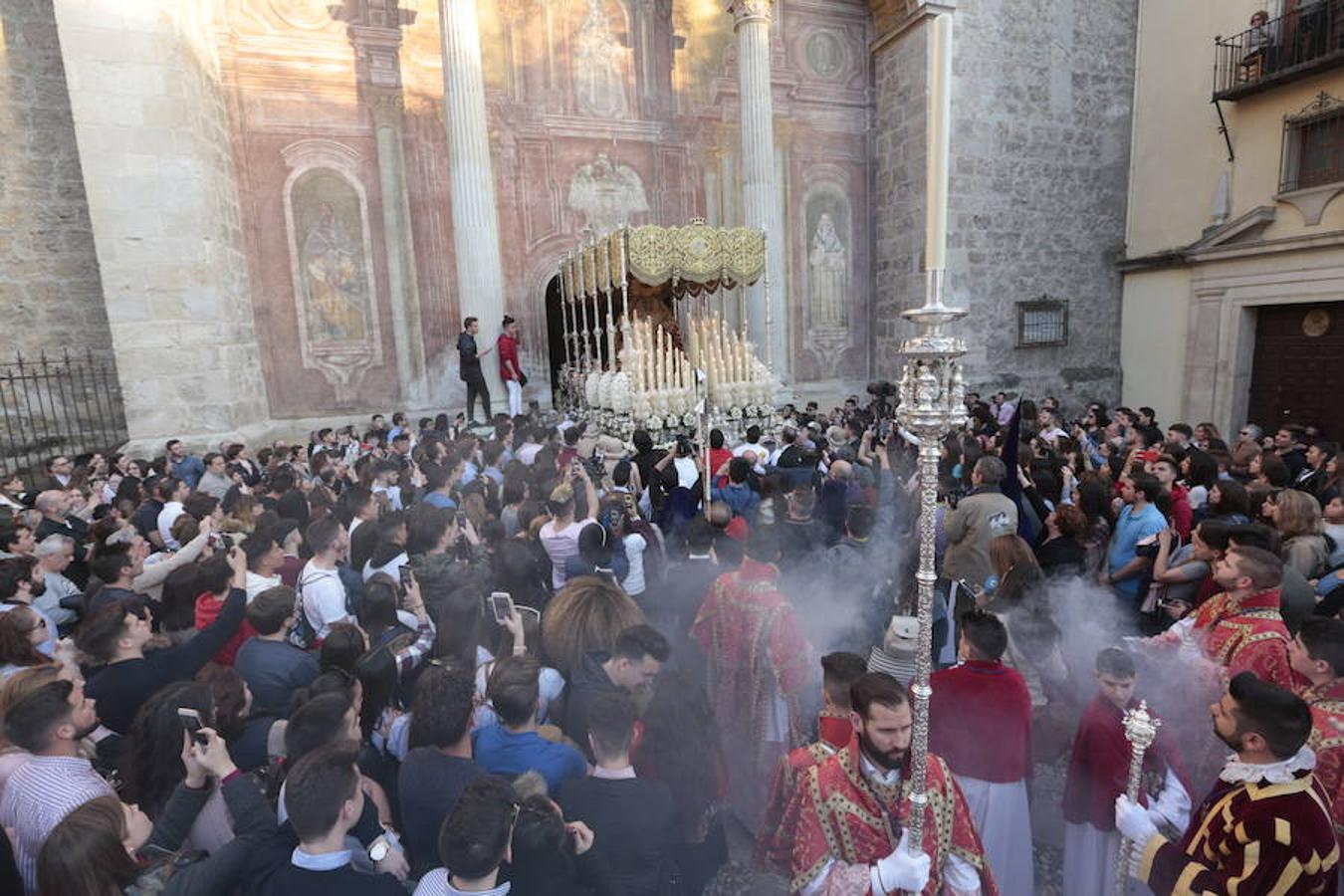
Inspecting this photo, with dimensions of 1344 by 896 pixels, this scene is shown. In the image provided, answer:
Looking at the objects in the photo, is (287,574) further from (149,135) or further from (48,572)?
(149,135)

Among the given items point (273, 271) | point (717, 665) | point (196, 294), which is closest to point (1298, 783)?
point (717, 665)

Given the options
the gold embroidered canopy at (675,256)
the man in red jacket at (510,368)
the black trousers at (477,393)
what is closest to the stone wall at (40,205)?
the black trousers at (477,393)

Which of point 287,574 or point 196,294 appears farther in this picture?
point 196,294

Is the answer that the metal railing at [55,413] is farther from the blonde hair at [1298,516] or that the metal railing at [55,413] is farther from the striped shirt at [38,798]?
the blonde hair at [1298,516]

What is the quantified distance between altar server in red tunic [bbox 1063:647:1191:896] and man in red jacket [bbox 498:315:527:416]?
9.97 m

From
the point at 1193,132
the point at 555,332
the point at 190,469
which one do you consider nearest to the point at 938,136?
the point at 190,469

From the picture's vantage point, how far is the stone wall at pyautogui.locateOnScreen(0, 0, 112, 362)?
1055 cm

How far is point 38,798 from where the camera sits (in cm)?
226

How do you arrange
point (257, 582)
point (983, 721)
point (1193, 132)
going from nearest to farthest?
point (983, 721), point (257, 582), point (1193, 132)

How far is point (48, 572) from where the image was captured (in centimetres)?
434

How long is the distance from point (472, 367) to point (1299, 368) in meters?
14.4

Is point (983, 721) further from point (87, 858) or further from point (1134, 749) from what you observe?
point (87, 858)

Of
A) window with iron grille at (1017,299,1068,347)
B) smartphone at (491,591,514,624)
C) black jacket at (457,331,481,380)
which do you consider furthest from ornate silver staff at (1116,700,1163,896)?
window with iron grille at (1017,299,1068,347)

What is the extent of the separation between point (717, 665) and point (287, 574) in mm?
2718
